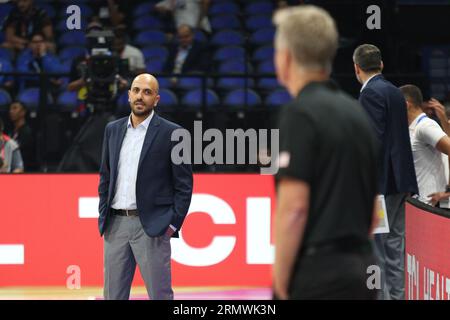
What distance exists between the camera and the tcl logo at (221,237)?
9.12 metres

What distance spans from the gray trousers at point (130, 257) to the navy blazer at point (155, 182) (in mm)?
78

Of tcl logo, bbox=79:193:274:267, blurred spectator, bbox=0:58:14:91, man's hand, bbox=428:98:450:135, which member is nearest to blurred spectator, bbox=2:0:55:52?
blurred spectator, bbox=0:58:14:91

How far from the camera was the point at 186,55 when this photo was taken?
1210 cm

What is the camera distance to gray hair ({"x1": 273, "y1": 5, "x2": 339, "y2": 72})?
3285 mm

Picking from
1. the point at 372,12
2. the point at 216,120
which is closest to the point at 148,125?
the point at 216,120

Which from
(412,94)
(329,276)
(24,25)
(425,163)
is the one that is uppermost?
(24,25)

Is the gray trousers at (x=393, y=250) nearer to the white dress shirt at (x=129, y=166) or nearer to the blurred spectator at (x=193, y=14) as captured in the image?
the white dress shirt at (x=129, y=166)

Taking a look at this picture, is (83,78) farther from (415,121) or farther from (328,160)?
(328,160)

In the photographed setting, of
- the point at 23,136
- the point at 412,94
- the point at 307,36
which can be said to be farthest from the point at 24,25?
the point at 307,36

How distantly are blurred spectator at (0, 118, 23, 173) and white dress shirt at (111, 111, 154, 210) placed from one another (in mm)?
3371

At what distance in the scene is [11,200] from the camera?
9.14m

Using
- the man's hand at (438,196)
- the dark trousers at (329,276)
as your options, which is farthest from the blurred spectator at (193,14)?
the dark trousers at (329,276)

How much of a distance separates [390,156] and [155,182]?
1637 millimetres

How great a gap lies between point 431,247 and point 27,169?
4861 millimetres
